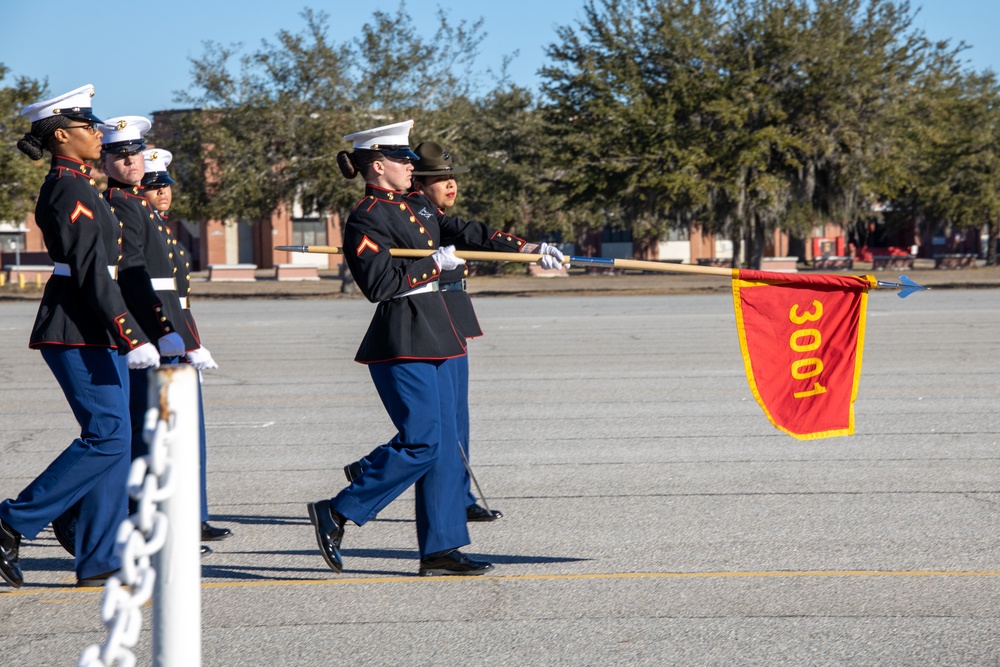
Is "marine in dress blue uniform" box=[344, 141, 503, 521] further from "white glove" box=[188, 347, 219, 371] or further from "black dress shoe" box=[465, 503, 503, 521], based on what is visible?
"white glove" box=[188, 347, 219, 371]

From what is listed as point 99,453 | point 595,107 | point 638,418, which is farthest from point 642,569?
point 595,107

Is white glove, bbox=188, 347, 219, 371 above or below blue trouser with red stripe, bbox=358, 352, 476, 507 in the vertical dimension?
above

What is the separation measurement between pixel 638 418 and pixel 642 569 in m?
4.37

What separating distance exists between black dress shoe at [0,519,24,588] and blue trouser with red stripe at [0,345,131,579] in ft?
0.14

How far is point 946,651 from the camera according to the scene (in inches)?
157

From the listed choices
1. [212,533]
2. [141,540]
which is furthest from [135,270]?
[141,540]

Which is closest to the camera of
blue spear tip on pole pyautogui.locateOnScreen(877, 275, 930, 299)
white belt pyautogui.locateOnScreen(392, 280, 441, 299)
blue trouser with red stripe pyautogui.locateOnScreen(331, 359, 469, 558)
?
blue trouser with red stripe pyautogui.locateOnScreen(331, 359, 469, 558)

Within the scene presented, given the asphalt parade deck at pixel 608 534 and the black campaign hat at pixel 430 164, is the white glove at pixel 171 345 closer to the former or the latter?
the asphalt parade deck at pixel 608 534

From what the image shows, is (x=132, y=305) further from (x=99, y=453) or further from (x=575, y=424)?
(x=575, y=424)

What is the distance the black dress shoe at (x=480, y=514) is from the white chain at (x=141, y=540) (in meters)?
3.91

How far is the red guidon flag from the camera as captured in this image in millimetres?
5359

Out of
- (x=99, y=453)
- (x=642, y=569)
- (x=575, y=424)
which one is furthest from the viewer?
(x=575, y=424)

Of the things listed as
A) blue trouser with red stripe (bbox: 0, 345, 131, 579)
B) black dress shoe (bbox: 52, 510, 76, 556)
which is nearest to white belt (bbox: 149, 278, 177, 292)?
blue trouser with red stripe (bbox: 0, 345, 131, 579)

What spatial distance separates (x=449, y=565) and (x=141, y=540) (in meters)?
2.98
